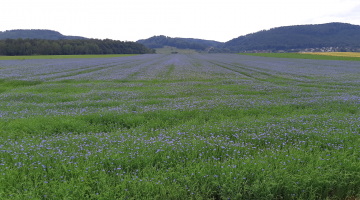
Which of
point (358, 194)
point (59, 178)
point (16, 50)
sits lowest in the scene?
point (358, 194)

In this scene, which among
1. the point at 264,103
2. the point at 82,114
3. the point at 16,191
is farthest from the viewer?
the point at 264,103

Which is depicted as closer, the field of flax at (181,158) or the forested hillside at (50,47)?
the field of flax at (181,158)

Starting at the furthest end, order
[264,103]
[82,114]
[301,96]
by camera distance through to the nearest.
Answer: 1. [301,96]
2. [264,103]
3. [82,114]

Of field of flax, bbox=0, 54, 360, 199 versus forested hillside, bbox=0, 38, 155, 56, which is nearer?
field of flax, bbox=0, 54, 360, 199

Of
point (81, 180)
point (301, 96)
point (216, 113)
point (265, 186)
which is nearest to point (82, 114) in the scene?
point (81, 180)

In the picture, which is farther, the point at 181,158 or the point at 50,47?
the point at 50,47

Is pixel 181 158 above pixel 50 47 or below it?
below

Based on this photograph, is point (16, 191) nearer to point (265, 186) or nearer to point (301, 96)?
point (265, 186)

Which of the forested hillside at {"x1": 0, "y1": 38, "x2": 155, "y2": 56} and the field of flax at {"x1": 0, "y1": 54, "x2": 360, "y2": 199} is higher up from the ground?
the forested hillside at {"x1": 0, "y1": 38, "x2": 155, "y2": 56}

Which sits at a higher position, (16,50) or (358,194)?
(16,50)

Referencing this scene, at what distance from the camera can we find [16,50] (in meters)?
99.8

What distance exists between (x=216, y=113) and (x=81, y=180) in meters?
6.77

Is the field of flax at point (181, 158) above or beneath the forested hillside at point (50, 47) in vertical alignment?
beneath

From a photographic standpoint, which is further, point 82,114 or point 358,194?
point 82,114
